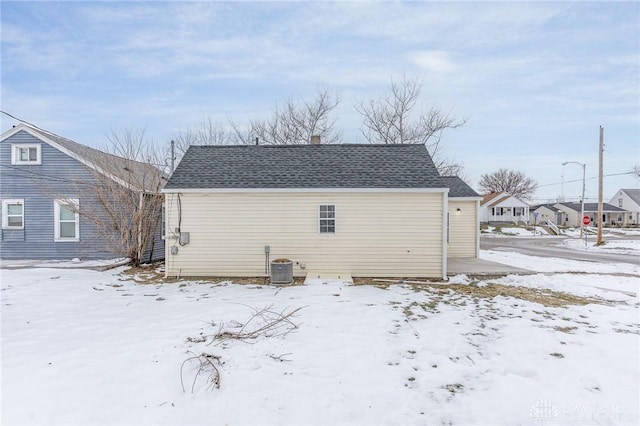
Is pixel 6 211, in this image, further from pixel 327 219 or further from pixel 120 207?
pixel 327 219

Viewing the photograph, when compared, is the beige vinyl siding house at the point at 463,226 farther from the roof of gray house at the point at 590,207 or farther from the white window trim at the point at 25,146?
the roof of gray house at the point at 590,207

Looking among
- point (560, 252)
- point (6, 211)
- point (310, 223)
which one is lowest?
point (560, 252)

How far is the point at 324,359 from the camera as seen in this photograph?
430 cm

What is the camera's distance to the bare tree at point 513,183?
189 feet

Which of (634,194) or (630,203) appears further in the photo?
(634,194)

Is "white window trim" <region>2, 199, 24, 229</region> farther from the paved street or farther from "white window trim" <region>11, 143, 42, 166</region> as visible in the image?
the paved street

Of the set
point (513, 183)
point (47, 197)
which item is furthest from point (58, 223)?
point (513, 183)

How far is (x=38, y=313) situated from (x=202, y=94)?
55.0ft

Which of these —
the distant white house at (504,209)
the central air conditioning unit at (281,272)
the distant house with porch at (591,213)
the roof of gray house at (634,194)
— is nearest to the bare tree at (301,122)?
the central air conditioning unit at (281,272)

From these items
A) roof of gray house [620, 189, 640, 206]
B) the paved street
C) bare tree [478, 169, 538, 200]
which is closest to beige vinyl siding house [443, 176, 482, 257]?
the paved street

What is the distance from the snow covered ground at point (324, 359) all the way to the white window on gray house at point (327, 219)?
8.12 ft

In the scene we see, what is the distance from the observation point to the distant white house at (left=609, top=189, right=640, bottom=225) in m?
47.8

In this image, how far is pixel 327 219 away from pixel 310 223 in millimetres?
542

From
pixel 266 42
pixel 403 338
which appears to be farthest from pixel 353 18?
pixel 403 338
